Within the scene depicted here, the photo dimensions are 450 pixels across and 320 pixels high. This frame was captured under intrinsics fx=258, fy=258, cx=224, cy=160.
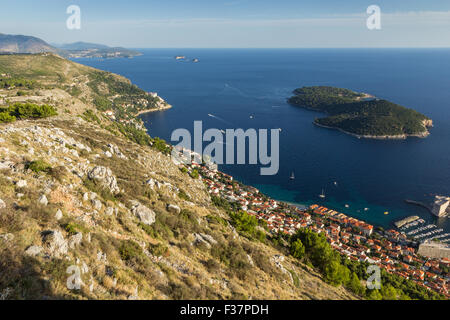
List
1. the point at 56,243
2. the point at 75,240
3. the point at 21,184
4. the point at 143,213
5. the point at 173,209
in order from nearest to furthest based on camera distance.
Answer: the point at 56,243 < the point at 75,240 < the point at 21,184 < the point at 143,213 < the point at 173,209

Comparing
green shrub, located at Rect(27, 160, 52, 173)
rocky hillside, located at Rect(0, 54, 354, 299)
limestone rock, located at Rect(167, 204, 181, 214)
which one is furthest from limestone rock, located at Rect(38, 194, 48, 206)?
limestone rock, located at Rect(167, 204, 181, 214)

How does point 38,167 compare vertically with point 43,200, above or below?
above

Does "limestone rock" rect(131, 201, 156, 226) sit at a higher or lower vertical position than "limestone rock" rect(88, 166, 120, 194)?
lower

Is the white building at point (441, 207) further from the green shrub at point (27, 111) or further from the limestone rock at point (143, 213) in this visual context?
the green shrub at point (27, 111)

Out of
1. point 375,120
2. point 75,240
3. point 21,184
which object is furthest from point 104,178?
point 375,120

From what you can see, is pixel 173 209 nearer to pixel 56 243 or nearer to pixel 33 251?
pixel 56 243

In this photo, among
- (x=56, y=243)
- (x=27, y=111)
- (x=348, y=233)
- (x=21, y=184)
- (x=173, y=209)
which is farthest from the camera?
(x=348, y=233)

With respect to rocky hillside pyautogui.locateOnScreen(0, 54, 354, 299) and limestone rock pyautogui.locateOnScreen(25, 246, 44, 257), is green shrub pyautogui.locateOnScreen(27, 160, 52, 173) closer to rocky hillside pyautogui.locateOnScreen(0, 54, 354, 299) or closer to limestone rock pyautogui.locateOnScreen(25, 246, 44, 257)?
rocky hillside pyautogui.locateOnScreen(0, 54, 354, 299)

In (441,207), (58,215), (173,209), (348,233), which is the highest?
(58,215)

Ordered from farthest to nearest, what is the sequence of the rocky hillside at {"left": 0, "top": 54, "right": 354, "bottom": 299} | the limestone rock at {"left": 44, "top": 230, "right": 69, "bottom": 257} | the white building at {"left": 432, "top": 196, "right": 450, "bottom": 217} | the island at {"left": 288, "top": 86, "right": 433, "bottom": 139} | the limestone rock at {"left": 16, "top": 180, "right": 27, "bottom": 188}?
the island at {"left": 288, "top": 86, "right": 433, "bottom": 139} < the white building at {"left": 432, "top": 196, "right": 450, "bottom": 217} < the limestone rock at {"left": 16, "top": 180, "right": 27, "bottom": 188} < the limestone rock at {"left": 44, "top": 230, "right": 69, "bottom": 257} < the rocky hillside at {"left": 0, "top": 54, "right": 354, "bottom": 299}

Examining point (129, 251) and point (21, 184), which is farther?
point (21, 184)

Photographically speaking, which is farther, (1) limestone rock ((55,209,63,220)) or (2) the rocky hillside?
(1) limestone rock ((55,209,63,220))
